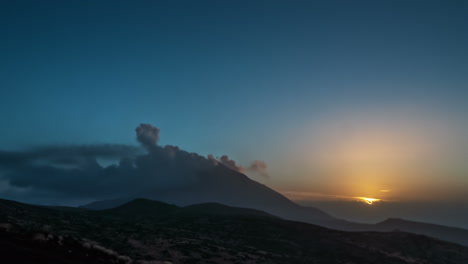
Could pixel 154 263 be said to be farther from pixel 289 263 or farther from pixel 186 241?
pixel 289 263

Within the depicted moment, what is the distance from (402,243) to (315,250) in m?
22.2

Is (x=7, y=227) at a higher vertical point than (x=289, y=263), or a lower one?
higher

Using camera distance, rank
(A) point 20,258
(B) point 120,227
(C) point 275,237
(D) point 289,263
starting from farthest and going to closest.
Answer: (C) point 275,237, (B) point 120,227, (D) point 289,263, (A) point 20,258

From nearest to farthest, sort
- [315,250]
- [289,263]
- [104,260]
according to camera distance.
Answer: [104,260], [289,263], [315,250]

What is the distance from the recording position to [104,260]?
84.3 feet

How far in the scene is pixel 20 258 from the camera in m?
20.2

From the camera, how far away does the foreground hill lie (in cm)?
2767

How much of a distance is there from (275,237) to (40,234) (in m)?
47.8

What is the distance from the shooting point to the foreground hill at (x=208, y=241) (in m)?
27.7

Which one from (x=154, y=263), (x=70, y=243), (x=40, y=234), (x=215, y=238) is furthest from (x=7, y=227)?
(x=215, y=238)

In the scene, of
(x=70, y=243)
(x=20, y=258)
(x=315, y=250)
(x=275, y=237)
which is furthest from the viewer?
(x=275, y=237)

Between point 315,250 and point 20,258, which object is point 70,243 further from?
point 315,250

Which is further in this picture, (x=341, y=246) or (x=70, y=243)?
(x=341, y=246)

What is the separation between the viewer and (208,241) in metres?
54.9
